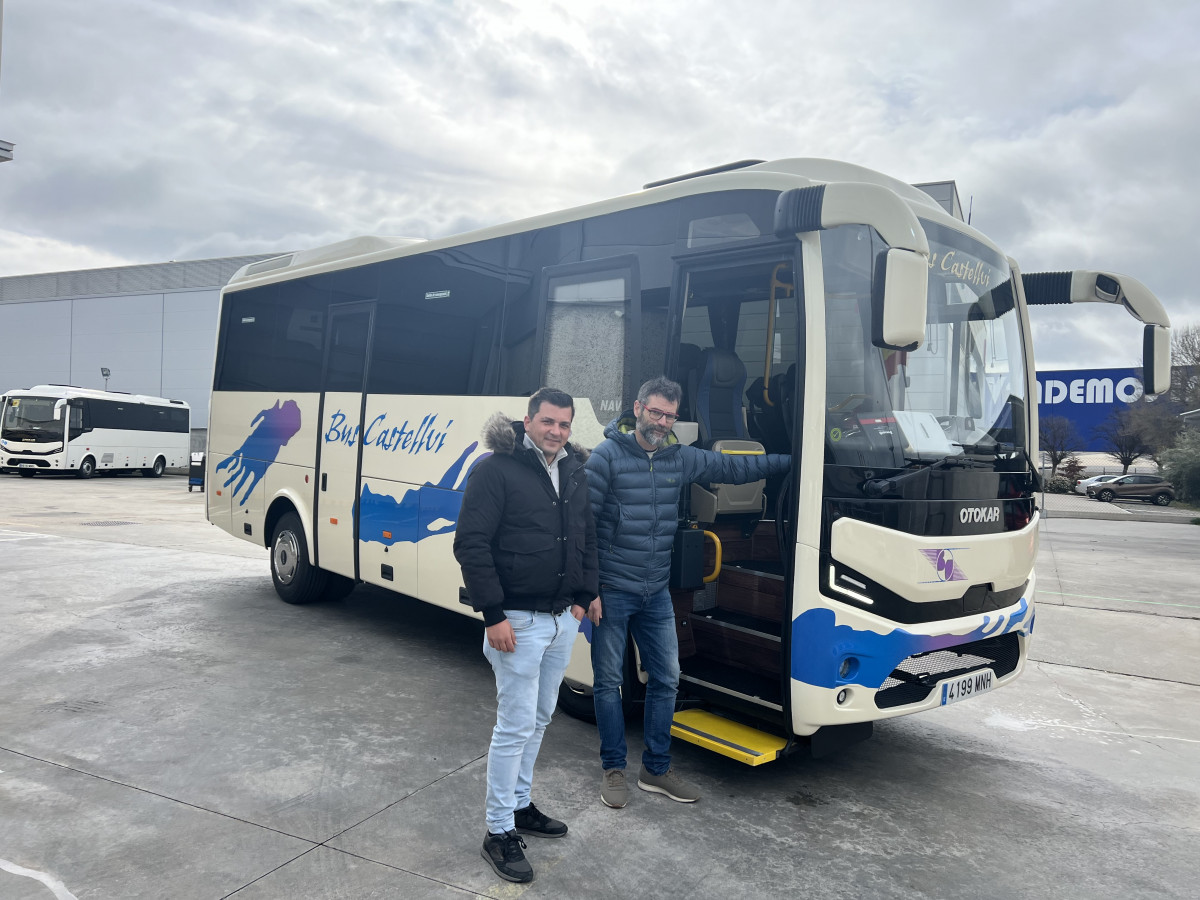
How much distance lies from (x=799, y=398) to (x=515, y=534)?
5.23ft

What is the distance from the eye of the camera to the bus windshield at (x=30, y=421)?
102 feet

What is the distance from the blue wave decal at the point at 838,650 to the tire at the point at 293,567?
534 centimetres

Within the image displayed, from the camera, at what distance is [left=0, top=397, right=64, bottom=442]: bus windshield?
102ft

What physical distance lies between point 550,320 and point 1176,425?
2013 inches

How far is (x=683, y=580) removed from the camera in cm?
448

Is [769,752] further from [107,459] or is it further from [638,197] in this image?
[107,459]

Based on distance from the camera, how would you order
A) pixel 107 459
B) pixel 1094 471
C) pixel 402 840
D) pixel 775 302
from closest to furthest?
pixel 402 840 → pixel 775 302 → pixel 107 459 → pixel 1094 471

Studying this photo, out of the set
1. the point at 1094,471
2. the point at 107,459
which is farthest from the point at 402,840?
the point at 1094,471

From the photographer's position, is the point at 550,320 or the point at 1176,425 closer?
the point at 550,320

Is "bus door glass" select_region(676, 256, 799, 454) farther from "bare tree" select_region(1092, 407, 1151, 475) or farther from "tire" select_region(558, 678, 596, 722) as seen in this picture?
"bare tree" select_region(1092, 407, 1151, 475)

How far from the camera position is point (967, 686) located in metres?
4.58

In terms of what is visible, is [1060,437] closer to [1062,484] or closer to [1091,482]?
[1062,484]

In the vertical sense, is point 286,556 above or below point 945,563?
below

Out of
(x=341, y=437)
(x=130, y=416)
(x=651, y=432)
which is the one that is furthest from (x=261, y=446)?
(x=130, y=416)
